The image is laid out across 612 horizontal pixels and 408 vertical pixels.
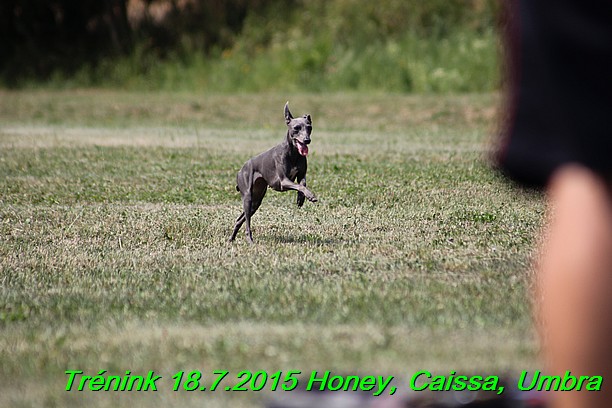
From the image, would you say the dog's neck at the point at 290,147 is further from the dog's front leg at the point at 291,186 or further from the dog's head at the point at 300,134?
the dog's front leg at the point at 291,186

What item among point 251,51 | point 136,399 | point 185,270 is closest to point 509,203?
point 185,270

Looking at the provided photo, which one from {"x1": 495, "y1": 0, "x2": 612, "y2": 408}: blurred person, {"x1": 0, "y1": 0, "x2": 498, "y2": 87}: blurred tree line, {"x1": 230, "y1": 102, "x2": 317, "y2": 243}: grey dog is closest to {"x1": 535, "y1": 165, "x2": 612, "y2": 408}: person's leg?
{"x1": 495, "y1": 0, "x2": 612, "y2": 408}: blurred person

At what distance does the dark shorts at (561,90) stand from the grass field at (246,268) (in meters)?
1.29

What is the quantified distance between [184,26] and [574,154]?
26.0 m

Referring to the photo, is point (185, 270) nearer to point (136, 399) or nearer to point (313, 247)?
point (313, 247)

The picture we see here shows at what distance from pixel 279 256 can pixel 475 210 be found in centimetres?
268

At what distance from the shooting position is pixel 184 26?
27.6 meters

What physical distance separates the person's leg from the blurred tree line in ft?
72.3

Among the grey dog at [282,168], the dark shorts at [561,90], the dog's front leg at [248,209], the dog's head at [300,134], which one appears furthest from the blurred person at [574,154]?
the dog's front leg at [248,209]

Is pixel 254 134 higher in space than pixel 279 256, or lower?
lower

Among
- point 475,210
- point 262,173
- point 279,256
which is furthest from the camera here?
point 475,210

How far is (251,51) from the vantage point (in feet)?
83.9

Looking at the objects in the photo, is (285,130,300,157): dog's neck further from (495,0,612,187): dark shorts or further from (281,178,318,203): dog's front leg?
(495,0,612,187): dark shorts

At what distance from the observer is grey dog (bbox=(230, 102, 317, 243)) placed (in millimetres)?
7355
